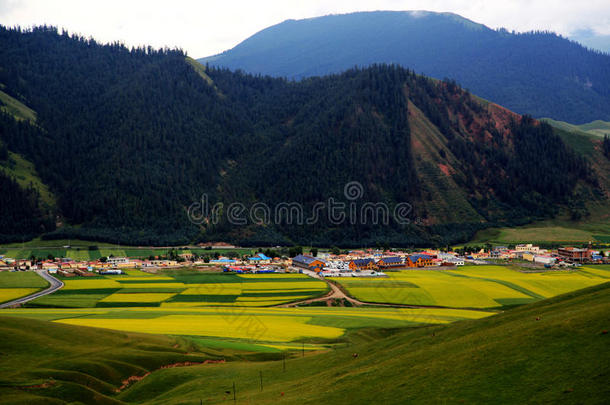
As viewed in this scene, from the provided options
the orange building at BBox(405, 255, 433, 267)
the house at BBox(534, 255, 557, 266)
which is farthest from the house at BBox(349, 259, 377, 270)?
the house at BBox(534, 255, 557, 266)

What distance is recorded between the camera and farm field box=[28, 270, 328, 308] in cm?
9475

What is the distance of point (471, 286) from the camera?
111312 mm

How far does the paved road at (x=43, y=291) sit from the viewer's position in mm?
89188

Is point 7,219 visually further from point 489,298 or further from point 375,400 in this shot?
point 375,400

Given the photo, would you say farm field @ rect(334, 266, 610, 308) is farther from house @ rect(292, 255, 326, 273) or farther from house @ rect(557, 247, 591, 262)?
house @ rect(557, 247, 591, 262)

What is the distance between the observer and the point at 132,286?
362 feet

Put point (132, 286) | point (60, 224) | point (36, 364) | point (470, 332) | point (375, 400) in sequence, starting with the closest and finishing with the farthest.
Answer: point (375, 400), point (470, 332), point (36, 364), point (132, 286), point (60, 224)

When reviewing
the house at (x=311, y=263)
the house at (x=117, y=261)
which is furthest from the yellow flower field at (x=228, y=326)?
the house at (x=117, y=261)

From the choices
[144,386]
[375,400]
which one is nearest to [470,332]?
[375,400]

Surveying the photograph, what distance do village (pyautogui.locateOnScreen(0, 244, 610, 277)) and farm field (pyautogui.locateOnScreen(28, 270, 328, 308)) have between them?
11549 millimetres

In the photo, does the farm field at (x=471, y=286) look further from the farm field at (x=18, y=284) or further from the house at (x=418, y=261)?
the farm field at (x=18, y=284)

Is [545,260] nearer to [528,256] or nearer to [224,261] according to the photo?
[528,256]

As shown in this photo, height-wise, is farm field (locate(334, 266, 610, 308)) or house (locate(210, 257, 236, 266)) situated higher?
house (locate(210, 257, 236, 266))

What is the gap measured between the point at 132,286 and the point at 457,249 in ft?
359
